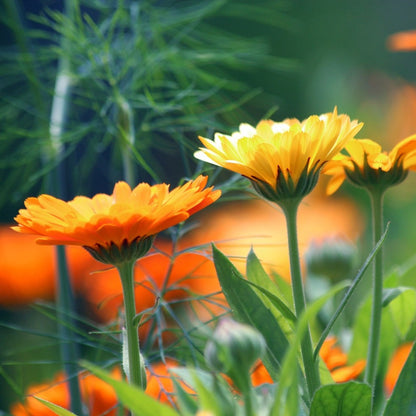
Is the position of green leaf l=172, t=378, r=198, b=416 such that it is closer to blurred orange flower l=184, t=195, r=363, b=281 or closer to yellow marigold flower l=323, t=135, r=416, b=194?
yellow marigold flower l=323, t=135, r=416, b=194

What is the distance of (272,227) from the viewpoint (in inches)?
24.4

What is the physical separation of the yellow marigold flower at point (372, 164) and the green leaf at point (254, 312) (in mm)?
52

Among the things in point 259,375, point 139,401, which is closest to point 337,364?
point 259,375

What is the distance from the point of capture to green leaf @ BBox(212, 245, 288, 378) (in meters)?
0.23

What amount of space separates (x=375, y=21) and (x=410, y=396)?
95cm

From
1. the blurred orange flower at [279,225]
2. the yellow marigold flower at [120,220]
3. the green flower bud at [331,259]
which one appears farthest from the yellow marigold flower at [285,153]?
the blurred orange flower at [279,225]

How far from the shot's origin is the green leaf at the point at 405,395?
0.68 feet

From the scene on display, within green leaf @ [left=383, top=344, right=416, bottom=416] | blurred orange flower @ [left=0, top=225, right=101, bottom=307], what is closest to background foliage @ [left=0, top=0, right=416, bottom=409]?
blurred orange flower @ [left=0, top=225, right=101, bottom=307]

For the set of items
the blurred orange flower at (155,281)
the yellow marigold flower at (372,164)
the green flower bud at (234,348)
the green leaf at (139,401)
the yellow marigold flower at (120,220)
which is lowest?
the green leaf at (139,401)

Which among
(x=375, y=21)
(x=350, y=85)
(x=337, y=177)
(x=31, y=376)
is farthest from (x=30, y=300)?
(x=375, y=21)

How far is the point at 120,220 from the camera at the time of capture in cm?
20

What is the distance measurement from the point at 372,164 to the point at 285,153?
1.8 inches

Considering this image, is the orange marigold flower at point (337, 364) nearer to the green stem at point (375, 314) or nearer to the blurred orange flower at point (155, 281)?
the green stem at point (375, 314)

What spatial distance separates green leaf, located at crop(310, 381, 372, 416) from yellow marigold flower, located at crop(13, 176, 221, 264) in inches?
2.4
